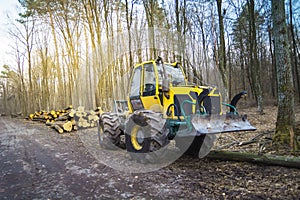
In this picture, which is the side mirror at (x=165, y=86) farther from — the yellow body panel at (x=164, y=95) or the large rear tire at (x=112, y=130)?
the large rear tire at (x=112, y=130)

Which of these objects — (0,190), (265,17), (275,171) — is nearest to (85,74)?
Answer: (265,17)

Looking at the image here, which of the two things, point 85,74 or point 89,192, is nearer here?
point 89,192

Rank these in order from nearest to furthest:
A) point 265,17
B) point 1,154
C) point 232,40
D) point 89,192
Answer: point 89,192 → point 1,154 → point 265,17 → point 232,40

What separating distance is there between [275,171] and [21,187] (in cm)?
420

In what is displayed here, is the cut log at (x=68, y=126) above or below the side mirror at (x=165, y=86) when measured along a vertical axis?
below

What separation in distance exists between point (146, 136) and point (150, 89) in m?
1.15

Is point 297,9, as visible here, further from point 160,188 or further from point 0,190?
point 0,190

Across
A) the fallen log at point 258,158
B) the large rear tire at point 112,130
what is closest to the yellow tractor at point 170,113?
the fallen log at point 258,158

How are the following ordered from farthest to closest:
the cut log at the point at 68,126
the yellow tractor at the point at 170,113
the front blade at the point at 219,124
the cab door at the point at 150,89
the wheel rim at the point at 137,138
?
1. the cut log at the point at 68,126
2. the cab door at the point at 150,89
3. the wheel rim at the point at 137,138
4. the yellow tractor at the point at 170,113
5. the front blade at the point at 219,124

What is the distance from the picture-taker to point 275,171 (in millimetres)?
3500

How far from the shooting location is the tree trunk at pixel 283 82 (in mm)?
4410

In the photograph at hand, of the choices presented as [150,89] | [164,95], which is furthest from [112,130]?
[164,95]

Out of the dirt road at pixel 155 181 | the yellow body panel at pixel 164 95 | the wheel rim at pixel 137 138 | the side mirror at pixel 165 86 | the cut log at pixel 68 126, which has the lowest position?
the dirt road at pixel 155 181

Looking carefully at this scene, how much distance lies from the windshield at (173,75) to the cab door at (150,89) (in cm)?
14
